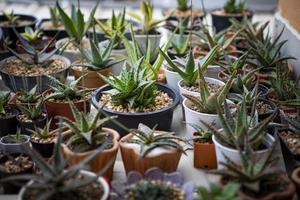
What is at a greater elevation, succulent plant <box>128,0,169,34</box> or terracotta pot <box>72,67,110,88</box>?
succulent plant <box>128,0,169,34</box>

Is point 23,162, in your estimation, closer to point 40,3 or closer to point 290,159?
point 290,159

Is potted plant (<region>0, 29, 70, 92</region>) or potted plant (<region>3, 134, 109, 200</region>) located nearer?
potted plant (<region>3, 134, 109, 200</region>)

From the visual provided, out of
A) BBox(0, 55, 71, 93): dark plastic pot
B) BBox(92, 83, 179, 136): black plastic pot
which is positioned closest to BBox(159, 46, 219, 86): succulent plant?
BBox(92, 83, 179, 136): black plastic pot

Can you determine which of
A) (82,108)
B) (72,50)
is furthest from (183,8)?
(82,108)

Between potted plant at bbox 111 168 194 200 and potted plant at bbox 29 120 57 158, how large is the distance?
0.35 metres

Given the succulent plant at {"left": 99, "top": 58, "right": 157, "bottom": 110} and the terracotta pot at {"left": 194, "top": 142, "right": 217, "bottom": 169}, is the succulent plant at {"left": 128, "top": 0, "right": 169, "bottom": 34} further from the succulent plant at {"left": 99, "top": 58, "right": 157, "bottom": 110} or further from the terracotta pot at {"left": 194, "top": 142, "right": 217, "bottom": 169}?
the terracotta pot at {"left": 194, "top": 142, "right": 217, "bottom": 169}

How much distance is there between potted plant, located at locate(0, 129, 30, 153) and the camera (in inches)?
67.1

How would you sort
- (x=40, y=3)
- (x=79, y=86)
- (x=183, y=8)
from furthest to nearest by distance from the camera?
1. (x=40, y=3)
2. (x=183, y=8)
3. (x=79, y=86)

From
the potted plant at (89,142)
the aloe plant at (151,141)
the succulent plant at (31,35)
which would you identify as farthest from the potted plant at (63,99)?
the succulent plant at (31,35)

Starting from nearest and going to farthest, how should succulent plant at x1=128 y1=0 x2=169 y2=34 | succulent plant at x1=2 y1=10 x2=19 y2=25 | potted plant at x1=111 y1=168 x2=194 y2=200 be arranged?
potted plant at x1=111 y1=168 x2=194 y2=200 → succulent plant at x1=128 y1=0 x2=169 y2=34 → succulent plant at x1=2 y1=10 x2=19 y2=25

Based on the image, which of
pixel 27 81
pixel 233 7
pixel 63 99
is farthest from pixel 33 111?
pixel 233 7

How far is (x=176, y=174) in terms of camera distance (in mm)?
1448

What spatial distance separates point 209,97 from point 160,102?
9.8 inches

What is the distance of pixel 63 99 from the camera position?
6.32 ft
